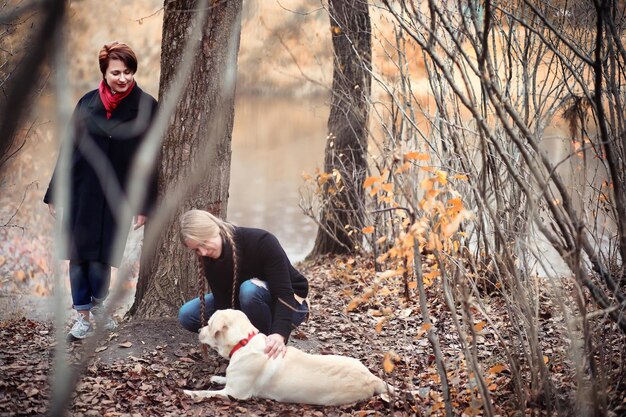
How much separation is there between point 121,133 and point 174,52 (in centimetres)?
67

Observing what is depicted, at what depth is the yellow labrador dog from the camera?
11.1 ft

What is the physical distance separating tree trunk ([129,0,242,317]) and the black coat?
192 mm

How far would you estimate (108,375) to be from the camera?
3.71m

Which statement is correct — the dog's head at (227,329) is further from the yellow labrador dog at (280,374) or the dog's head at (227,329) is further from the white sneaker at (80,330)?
the white sneaker at (80,330)

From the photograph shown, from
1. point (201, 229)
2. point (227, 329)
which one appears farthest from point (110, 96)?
point (227, 329)

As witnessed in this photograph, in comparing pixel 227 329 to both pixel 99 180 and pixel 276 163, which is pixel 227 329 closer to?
pixel 99 180

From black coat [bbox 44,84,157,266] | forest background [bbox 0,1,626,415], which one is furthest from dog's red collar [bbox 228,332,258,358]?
black coat [bbox 44,84,157,266]

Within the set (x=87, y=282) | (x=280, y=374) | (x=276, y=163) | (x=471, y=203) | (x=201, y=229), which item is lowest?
(x=280, y=374)

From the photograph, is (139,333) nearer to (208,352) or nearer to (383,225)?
(208,352)

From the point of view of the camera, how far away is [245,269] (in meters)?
3.86

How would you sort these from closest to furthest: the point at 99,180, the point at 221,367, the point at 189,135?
1. the point at 221,367
2. the point at 99,180
3. the point at 189,135

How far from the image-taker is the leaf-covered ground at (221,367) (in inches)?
129

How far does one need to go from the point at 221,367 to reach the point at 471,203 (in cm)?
203

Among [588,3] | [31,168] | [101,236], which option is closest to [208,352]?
[101,236]
